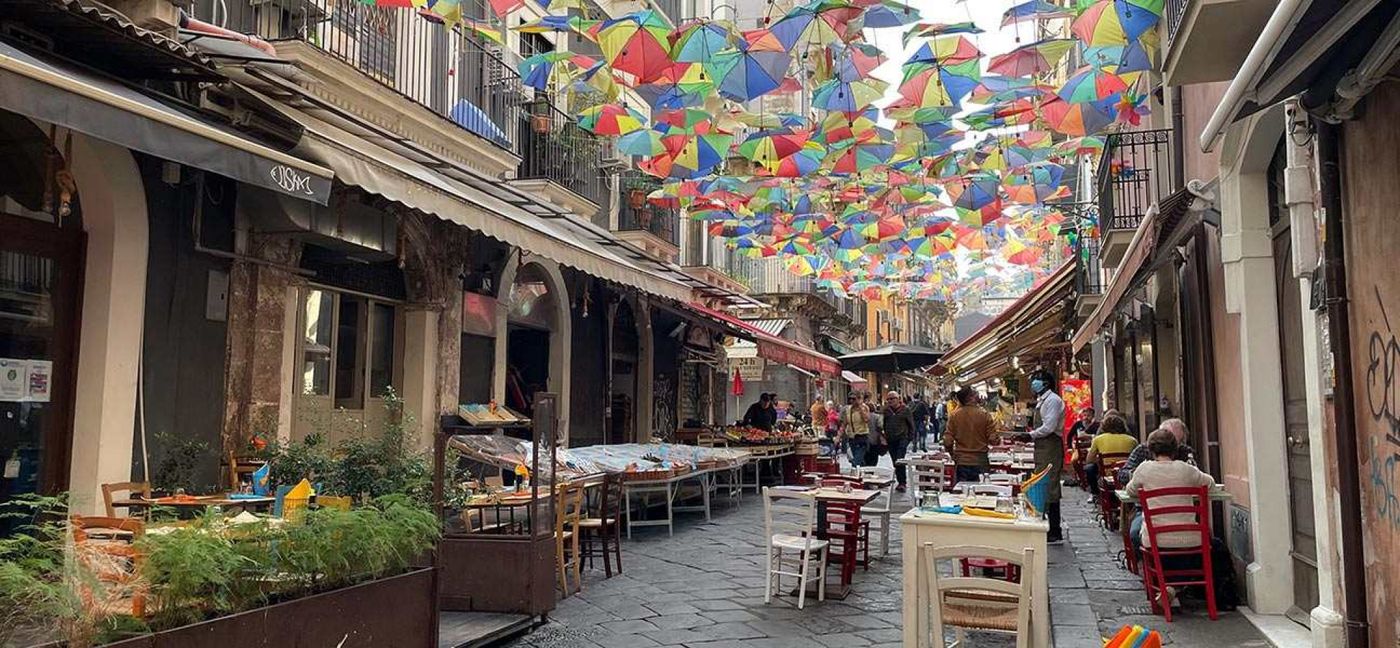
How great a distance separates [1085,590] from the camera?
7422mm

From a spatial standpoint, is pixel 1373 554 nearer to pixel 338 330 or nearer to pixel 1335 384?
pixel 1335 384

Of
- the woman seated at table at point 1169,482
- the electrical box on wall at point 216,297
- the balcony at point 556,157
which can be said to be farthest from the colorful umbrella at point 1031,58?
the electrical box on wall at point 216,297

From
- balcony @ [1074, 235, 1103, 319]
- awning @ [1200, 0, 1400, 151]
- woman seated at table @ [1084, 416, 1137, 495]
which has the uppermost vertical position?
balcony @ [1074, 235, 1103, 319]

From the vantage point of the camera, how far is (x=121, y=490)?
6379 millimetres

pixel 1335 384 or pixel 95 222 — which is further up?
pixel 95 222

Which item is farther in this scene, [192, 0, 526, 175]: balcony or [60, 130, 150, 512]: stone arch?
[192, 0, 526, 175]: balcony

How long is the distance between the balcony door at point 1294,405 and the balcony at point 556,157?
8775mm

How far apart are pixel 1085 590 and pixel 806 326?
25040 millimetres

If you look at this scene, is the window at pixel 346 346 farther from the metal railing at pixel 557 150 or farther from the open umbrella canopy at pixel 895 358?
the open umbrella canopy at pixel 895 358

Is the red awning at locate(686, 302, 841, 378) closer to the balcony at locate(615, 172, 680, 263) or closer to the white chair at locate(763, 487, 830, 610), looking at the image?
the balcony at locate(615, 172, 680, 263)

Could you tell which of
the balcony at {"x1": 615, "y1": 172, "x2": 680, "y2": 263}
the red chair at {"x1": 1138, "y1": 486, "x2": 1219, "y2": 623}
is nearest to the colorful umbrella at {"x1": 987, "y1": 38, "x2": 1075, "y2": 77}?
the red chair at {"x1": 1138, "y1": 486, "x2": 1219, "y2": 623}

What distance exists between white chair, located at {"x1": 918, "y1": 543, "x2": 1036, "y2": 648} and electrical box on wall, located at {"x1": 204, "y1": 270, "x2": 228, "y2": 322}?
564 centimetres

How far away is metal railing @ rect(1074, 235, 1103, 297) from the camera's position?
18323 millimetres

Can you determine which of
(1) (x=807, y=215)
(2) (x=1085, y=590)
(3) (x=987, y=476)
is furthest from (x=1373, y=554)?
(1) (x=807, y=215)
